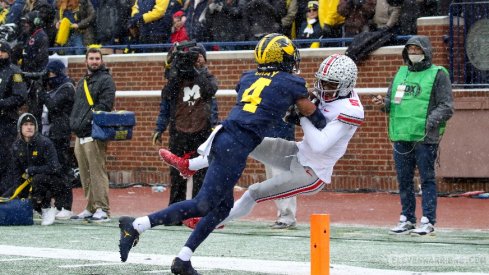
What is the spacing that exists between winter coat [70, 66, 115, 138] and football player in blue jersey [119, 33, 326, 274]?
5.70 metres

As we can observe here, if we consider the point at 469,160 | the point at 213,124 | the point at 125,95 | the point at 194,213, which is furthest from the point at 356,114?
the point at 125,95

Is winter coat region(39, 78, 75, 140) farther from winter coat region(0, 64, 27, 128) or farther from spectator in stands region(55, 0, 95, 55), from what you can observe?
spectator in stands region(55, 0, 95, 55)

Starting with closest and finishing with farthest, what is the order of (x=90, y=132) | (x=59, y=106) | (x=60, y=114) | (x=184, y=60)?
(x=184, y=60), (x=90, y=132), (x=59, y=106), (x=60, y=114)

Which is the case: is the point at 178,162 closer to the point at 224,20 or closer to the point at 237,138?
the point at 237,138

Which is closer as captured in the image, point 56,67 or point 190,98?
point 190,98

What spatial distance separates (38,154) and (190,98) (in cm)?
205

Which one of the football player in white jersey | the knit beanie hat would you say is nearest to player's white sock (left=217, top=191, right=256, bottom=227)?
the football player in white jersey

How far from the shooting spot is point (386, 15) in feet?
60.7

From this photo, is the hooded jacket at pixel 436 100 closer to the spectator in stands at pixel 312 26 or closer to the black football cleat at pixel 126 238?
the black football cleat at pixel 126 238

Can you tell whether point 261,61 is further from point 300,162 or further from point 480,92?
point 480,92

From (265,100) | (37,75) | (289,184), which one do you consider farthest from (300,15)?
(265,100)

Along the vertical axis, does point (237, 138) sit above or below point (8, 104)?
above

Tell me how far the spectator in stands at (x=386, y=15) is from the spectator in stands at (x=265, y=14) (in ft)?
5.32

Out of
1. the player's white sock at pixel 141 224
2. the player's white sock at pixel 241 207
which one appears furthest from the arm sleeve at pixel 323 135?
the player's white sock at pixel 141 224
